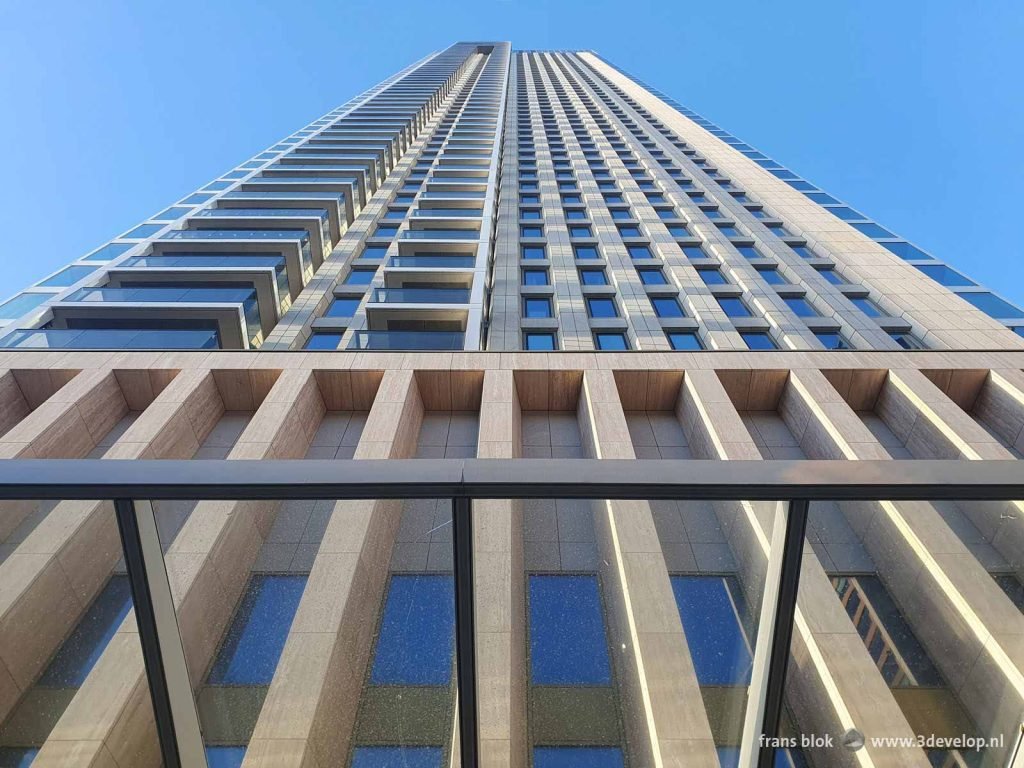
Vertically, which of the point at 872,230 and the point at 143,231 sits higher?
the point at 143,231

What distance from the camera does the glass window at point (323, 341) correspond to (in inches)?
834

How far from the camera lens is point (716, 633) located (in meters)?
3.56

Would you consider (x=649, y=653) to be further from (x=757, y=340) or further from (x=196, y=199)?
(x=196, y=199)

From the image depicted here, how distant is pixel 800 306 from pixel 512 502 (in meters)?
23.8

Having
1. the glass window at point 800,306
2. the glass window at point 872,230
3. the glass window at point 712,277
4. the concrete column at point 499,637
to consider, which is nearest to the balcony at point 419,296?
the glass window at point 712,277

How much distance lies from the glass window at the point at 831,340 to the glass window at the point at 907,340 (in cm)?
173

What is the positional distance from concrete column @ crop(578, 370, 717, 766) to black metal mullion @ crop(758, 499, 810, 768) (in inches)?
16.5

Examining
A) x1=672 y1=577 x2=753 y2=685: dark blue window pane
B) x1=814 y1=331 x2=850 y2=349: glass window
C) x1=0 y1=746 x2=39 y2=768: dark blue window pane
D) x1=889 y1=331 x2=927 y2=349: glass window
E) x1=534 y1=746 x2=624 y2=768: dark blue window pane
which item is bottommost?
x1=814 y1=331 x2=850 y2=349: glass window

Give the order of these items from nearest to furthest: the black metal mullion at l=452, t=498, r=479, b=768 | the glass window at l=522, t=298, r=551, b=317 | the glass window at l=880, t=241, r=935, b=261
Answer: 1. the black metal mullion at l=452, t=498, r=479, b=768
2. the glass window at l=522, t=298, r=551, b=317
3. the glass window at l=880, t=241, r=935, b=261

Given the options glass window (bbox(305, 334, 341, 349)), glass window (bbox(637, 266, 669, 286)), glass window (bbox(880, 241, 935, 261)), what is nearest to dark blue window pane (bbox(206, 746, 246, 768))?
glass window (bbox(305, 334, 341, 349))

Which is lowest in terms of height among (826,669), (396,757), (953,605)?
(396,757)

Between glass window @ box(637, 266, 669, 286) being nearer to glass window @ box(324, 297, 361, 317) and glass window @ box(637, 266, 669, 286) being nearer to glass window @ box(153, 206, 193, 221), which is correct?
glass window @ box(324, 297, 361, 317)

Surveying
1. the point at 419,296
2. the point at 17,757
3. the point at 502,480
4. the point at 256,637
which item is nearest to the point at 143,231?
the point at 419,296

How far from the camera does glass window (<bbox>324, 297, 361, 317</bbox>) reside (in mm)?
23109
